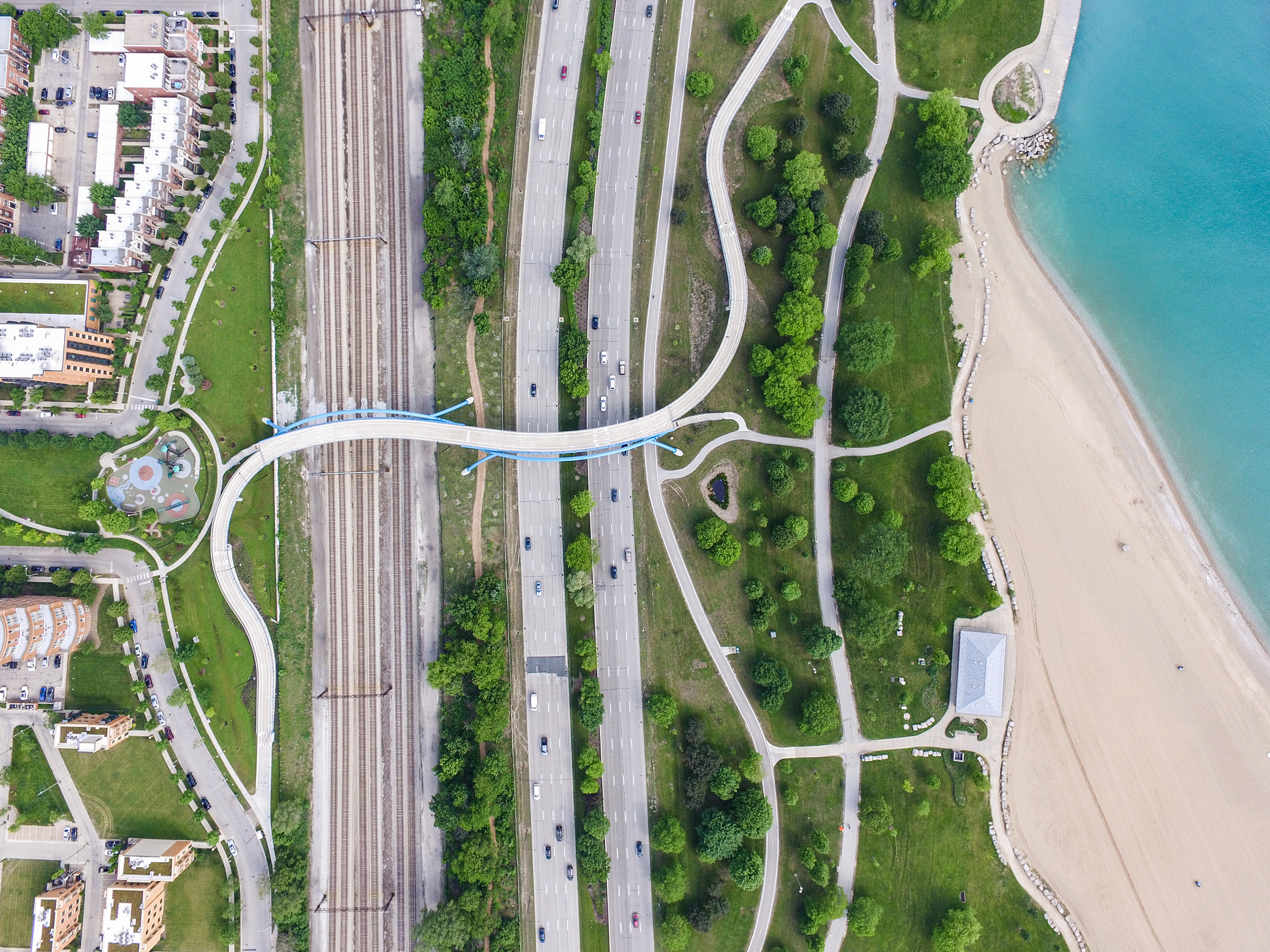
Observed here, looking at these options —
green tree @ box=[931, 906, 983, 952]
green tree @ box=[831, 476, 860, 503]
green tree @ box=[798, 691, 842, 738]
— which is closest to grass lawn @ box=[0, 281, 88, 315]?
green tree @ box=[831, 476, 860, 503]

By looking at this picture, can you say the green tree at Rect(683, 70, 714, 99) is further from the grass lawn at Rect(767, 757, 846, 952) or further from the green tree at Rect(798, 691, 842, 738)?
the grass lawn at Rect(767, 757, 846, 952)

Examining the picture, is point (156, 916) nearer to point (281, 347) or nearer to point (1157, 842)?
point (281, 347)

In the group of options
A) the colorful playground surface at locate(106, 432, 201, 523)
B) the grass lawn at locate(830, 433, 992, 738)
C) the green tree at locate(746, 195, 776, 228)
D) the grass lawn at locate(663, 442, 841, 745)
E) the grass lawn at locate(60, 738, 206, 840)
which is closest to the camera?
the green tree at locate(746, 195, 776, 228)

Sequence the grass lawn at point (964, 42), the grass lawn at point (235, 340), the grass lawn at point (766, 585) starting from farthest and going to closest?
the grass lawn at point (235, 340)
the grass lawn at point (964, 42)
the grass lawn at point (766, 585)

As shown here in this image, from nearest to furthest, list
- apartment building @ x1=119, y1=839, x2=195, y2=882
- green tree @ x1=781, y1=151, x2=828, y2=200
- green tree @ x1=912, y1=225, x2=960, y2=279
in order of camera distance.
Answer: apartment building @ x1=119, y1=839, x2=195, y2=882
green tree @ x1=781, y1=151, x2=828, y2=200
green tree @ x1=912, y1=225, x2=960, y2=279

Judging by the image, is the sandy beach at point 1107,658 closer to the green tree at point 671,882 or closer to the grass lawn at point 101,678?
the green tree at point 671,882

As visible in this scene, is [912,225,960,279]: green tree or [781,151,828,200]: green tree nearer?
[781,151,828,200]: green tree

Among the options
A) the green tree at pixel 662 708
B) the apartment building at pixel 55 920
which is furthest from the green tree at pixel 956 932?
the apartment building at pixel 55 920
